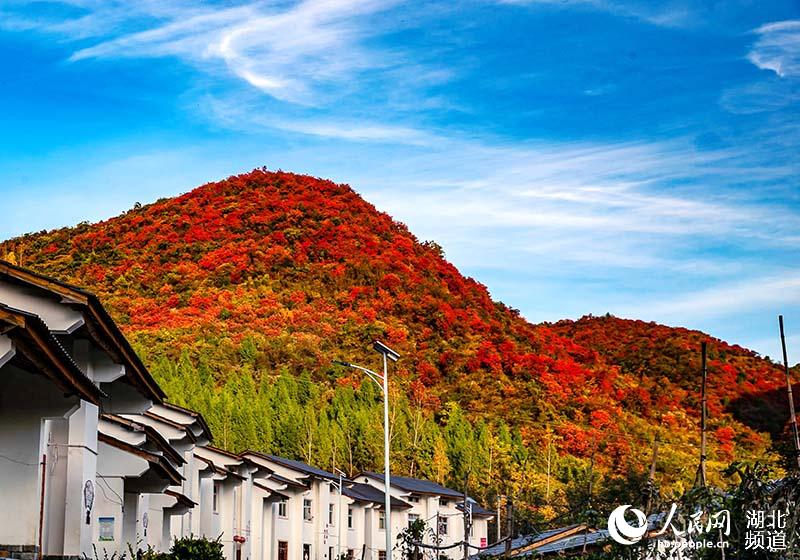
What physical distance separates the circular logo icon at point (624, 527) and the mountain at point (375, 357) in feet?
152

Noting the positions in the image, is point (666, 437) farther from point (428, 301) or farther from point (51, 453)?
point (51, 453)

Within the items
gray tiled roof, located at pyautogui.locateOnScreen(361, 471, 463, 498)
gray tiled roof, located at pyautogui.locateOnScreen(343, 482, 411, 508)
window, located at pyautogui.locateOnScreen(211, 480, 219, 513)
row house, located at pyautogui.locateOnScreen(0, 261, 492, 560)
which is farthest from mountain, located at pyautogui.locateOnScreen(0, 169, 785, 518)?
row house, located at pyautogui.locateOnScreen(0, 261, 492, 560)

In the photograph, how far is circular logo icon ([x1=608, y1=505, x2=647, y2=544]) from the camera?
14.9m

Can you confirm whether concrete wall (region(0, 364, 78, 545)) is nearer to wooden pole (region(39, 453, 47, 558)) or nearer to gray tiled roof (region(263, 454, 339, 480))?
wooden pole (region(39, 453, 47, 558))

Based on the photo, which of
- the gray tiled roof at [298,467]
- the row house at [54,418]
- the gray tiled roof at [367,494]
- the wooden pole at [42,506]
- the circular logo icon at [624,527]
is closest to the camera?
the row house at [54,418]

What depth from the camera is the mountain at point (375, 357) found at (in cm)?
7338

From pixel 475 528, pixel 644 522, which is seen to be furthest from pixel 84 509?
pixel 475 528

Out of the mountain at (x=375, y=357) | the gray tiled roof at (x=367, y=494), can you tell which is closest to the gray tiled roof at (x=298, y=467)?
the gray tiled roof at (x=367, y=494)

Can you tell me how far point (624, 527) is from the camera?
15133 mm

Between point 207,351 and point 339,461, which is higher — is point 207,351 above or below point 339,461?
above

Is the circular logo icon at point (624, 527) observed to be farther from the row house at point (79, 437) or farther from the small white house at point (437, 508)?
the small white house at point (437, 508)

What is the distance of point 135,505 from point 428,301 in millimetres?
68652

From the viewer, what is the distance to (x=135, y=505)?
22438mm

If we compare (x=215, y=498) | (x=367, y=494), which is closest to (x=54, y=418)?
(x=215, y=498)
